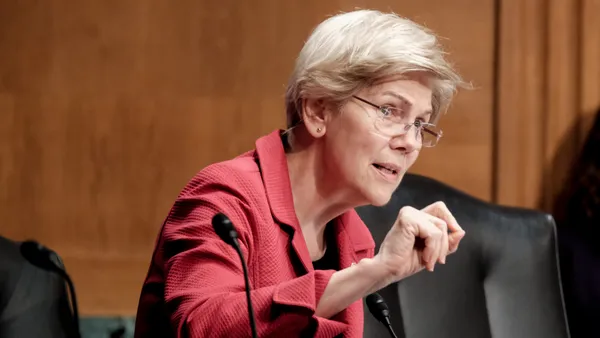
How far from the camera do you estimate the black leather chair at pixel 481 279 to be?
198 centimetres

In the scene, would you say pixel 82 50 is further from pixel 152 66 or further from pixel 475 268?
pixel 475 268

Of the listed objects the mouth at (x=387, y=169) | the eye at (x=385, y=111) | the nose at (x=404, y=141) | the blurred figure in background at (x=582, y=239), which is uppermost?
the eye at (x=385, y=111)

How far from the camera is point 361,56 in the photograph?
146cm

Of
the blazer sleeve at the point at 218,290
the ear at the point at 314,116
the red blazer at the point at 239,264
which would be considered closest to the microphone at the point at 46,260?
the red blazer at the point at 239,264

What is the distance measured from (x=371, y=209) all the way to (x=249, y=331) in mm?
802

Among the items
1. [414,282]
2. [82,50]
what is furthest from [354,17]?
[82,50]

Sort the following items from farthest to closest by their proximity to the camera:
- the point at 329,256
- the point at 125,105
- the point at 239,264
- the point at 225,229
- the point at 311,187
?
1. the point at 125,105
2. the point at 329,256
3. the point at 311,187
4. the point at 239,264
5. the point at 225,229

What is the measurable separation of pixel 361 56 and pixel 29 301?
79 cm

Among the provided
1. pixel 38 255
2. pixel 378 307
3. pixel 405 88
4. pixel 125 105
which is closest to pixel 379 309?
pixel 378 307

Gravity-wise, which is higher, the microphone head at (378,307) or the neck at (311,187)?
the neck at (311,187)

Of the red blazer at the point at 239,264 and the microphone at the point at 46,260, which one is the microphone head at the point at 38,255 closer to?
the microphone at the point at 46,260

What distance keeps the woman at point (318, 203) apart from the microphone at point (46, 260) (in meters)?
0.23

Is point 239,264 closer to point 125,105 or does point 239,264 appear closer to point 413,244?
point 413,244

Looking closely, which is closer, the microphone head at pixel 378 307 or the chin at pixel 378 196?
the microphone head at pixel 378 307
